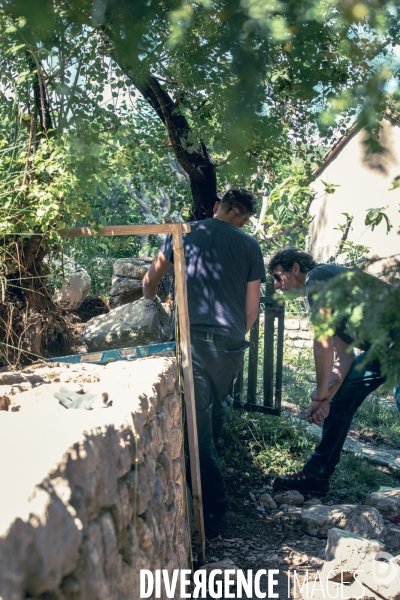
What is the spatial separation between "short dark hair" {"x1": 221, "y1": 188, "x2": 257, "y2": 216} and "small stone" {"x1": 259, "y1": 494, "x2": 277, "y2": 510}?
79.6 inches

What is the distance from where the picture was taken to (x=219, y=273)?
425cm

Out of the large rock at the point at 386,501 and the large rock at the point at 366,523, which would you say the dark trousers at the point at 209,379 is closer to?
the large rock at the point at 366,523

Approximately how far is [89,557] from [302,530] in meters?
3.23

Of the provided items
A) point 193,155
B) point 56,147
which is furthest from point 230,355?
point 193,155

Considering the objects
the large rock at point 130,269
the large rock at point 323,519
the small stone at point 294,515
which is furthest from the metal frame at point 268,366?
the large rock at point 130,269

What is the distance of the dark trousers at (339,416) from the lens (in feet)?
Answer: 15.8

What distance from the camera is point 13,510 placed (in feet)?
4.35

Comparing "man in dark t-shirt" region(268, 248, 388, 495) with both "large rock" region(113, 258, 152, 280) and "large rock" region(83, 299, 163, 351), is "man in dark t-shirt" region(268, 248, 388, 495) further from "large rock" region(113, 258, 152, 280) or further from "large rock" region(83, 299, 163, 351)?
"large rock" region(113, 258, 152, 280)

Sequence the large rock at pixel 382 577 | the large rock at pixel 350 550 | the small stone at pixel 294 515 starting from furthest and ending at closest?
the small stone at pixel 294 515
the large rock at pixel 350 550
the large rock at pixel 382 577

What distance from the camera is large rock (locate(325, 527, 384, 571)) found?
139 inches

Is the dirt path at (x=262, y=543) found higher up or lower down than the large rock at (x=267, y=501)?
lower down

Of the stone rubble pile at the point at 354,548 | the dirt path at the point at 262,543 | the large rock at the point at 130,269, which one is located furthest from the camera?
the large rock at the point at 130,269

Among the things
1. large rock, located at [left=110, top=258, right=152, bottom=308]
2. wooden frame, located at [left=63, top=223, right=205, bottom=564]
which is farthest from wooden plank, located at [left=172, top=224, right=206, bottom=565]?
large rock, located at [left=110, top=258, right=152, bottom=308]

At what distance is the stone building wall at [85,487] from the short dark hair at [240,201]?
1.73 m
